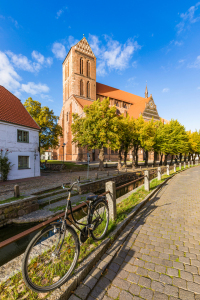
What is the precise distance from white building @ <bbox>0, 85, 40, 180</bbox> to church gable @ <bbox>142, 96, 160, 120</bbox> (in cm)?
3987

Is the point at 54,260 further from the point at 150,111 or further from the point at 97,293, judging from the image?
the point at 150,111

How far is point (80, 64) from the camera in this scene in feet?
130

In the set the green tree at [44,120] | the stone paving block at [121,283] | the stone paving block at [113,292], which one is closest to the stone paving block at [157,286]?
the stone paving block at [121,283]

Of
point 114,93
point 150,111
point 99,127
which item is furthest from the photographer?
point 114,93

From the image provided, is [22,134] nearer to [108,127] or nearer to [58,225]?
[108,127]

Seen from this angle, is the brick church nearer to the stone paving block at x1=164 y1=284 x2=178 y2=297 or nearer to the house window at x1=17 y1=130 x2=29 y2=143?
the house window at x1=17 y1=130 x2=29 y2=143

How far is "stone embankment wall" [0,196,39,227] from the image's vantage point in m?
6.61

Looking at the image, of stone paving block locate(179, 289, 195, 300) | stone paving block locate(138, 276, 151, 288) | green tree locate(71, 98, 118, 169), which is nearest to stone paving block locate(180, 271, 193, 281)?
stone paving block locate(179, 289, 195, 300)

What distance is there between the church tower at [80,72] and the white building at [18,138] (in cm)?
2416

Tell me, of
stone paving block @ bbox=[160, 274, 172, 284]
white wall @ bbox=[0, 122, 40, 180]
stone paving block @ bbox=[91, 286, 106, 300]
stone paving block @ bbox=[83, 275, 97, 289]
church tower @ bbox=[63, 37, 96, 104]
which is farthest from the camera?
church tower @ bbox=[63, 37, 96, 104]

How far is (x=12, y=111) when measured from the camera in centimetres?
1505

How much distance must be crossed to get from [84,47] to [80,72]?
752cm

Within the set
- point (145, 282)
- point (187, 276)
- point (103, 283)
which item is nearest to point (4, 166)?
point (103, 283)

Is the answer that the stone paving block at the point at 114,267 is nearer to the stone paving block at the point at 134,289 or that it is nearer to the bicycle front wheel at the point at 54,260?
the stone paving block at the point at 134,289
